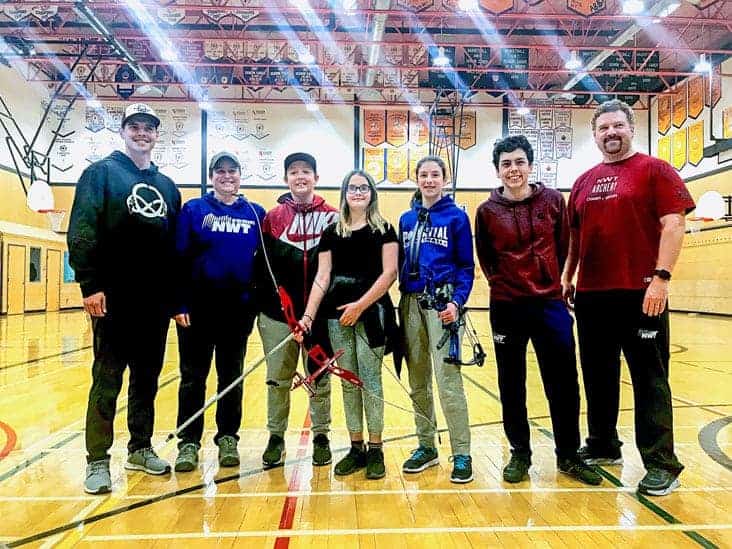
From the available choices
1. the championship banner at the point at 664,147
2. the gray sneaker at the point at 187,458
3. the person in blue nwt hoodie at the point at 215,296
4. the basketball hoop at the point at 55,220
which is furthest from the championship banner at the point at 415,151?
the gray sneaker at the point at 187,458

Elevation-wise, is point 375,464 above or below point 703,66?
below

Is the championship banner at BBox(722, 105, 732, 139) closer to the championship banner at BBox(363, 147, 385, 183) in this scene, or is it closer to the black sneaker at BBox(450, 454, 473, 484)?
the championship banner at BBox(363, 147, 385, 183)

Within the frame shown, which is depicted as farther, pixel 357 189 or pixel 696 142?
pixel 696 142

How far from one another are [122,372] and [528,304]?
2036mm

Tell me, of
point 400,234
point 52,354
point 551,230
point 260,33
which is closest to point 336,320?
point 400,234

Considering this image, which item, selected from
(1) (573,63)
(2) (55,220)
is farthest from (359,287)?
(2) (55,220)

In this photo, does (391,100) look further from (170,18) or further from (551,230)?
(551,230)

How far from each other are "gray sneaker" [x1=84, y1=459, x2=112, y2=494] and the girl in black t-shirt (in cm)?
109

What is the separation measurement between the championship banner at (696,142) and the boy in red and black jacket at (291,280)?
52.6ft

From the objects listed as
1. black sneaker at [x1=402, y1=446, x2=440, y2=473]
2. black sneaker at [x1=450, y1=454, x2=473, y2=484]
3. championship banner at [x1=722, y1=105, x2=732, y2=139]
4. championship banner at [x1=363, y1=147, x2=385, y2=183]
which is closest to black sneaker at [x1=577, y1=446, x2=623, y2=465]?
black sneaker at [x1=450, y1=454, x2=473, y2=484]

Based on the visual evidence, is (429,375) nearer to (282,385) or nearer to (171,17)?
(282,385)

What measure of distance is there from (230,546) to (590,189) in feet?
7.60

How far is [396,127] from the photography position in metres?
18.0

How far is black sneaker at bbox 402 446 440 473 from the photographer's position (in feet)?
9.86
